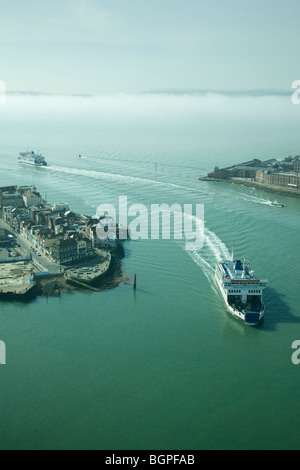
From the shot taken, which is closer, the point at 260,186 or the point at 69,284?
the point at 69,284

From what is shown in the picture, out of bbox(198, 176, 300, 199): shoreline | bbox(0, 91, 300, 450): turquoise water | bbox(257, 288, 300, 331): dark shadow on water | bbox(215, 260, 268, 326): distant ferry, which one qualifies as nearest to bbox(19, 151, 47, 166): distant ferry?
bbox(198, 176, 300, 199): shoreline

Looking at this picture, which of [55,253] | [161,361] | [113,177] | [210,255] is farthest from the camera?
[113,177]

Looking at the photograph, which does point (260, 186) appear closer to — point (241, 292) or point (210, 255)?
point (210, 255)

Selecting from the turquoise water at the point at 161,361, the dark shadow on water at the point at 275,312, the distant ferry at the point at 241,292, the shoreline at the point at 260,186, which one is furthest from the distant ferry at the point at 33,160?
the dark shadow on water at the point at 275,312

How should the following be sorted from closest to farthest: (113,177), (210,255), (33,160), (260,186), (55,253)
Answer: (55,253)
(210,255)
(260,186)
(113,177)
(33,160)

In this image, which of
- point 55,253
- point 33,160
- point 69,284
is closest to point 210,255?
point 69,284

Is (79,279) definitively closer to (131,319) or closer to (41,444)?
(131,319)
